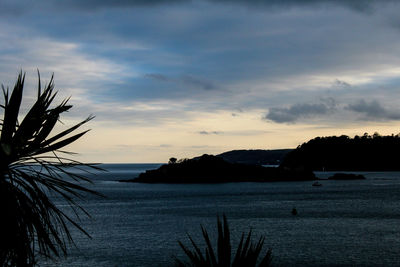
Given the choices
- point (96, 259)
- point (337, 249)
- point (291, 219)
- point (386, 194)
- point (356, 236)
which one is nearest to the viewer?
point (96, 259)

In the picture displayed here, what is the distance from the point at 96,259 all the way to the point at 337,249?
25.6 m

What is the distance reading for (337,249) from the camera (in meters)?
54.9

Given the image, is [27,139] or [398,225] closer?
[27,139]

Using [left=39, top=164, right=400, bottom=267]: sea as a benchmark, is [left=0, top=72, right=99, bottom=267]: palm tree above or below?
above

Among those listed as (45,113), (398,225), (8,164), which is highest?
(45,113)

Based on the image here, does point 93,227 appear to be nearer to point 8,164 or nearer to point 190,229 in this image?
point 190,229

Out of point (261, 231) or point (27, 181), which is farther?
point (261, 231)

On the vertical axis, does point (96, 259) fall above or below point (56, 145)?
below

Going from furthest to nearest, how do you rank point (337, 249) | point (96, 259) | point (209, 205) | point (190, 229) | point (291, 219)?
1. point (209, 205)
2. point (291, 219)
3. point (190, 229)
4. point (337, 249)
5. point (96, 259)

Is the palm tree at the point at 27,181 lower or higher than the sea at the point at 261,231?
higher

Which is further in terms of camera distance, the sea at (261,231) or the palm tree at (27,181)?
the sea at (261,231)

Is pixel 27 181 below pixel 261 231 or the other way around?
the other way around

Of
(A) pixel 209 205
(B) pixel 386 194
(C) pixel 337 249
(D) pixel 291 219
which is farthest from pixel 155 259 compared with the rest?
(B) pixel 386 194

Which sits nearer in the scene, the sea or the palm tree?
the palm tree
